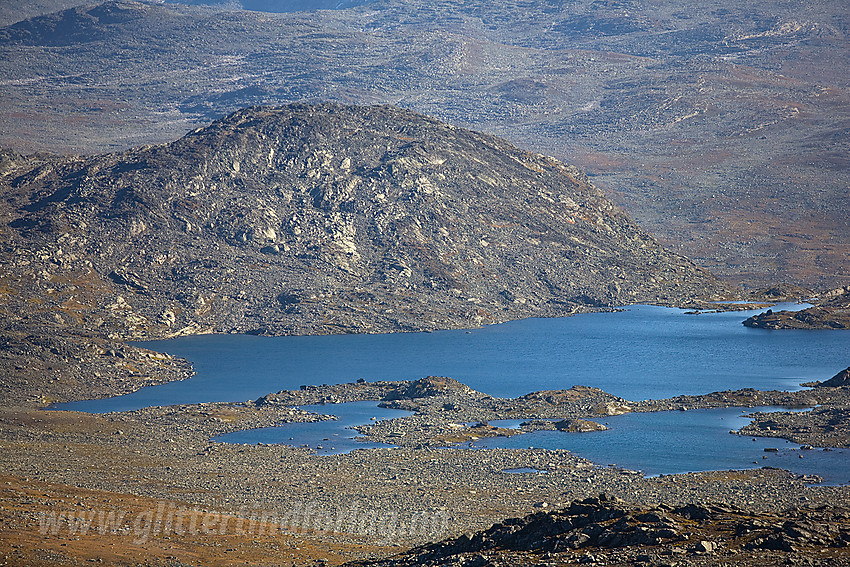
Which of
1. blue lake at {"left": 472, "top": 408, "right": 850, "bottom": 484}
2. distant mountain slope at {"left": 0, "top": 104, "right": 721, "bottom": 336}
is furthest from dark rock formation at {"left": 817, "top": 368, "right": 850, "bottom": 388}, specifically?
distant mountain slope at {"left": 0, "top": 104, "right": 721, "bottom": 336}

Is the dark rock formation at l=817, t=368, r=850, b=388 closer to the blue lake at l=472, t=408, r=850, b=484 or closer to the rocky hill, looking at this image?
the blue lake at l=472, t=408, r=850, b=484

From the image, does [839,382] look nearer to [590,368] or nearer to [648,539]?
[590,368]

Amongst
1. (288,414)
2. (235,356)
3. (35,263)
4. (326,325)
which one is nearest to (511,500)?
(288,414)

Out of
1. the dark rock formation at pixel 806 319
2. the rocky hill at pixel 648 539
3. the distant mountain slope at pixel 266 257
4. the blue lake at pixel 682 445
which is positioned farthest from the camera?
the dark rock formation at pixel 806 319

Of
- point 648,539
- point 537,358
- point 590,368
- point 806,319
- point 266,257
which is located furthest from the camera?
point 266,257

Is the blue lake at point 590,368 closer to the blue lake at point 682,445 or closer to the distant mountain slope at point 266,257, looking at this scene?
the blue lake at point 682,445

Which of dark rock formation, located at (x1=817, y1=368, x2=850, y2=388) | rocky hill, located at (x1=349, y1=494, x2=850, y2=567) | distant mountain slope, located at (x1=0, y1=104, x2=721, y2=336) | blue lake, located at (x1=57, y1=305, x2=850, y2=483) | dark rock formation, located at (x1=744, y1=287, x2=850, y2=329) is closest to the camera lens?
rocky hill, located at (x1=349, y1=494, x2=850, y2=567)

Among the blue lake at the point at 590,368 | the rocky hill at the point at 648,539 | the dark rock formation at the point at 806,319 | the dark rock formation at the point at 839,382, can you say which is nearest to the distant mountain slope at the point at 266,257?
the blue lake at the point at 590,368

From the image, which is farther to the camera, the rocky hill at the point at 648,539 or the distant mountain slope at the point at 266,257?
the distant mountain slope at the point at 266,257

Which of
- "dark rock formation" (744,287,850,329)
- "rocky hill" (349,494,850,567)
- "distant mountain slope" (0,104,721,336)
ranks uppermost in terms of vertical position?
"rocky hill" (349,494,850,567)

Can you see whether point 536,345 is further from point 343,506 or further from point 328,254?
point 343,506

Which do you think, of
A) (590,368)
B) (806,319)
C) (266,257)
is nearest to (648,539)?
(590,368)

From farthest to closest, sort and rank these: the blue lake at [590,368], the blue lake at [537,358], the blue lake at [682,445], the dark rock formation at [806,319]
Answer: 1. the dark rock formation at [806,319]
2. the blue lake at [537,358]
3. the blue lake at [590,368]
4. the blue lake at [682,445]
